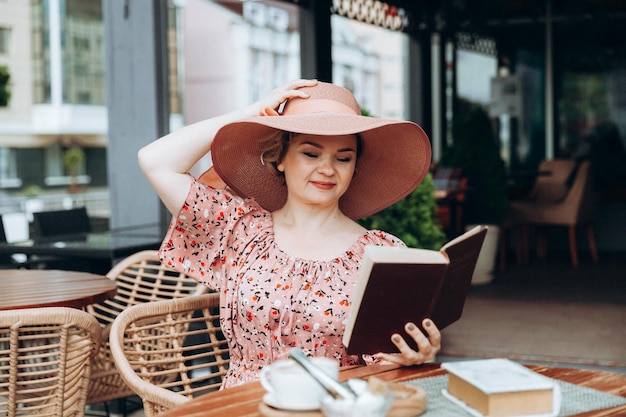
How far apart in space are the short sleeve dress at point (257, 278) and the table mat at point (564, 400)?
1.40 ft

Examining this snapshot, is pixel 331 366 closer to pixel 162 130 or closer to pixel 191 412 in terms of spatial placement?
pixel 191 412

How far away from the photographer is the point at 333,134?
1966 millimetres

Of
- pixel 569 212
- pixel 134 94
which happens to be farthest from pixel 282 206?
pixel 569 212

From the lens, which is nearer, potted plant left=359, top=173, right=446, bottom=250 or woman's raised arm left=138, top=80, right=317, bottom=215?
woman's raised arm left=138, top=80, right=317, bottom=215

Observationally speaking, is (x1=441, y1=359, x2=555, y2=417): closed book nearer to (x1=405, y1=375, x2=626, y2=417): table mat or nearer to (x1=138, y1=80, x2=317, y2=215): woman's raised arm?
(x1=405, y1=375, x2=626, y2=417): table mat

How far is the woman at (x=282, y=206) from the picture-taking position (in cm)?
198

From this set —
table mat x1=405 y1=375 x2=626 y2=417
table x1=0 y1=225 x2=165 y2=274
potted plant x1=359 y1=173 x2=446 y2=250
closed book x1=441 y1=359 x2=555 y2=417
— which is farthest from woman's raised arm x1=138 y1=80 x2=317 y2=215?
potted plant x1=359 y1=173 x2=446 y2=250

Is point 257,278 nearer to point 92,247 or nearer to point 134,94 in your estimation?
point 92,247

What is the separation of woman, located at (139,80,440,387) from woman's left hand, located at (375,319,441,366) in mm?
294

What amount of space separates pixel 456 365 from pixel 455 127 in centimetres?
636

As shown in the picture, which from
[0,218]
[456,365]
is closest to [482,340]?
[0,218]

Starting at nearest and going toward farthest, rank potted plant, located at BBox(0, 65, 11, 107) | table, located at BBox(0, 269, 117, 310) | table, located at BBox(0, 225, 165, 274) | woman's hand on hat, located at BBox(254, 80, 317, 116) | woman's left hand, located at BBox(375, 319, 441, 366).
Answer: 1. woman's left hand, located at BBox(375, 319, 441, 366)
2. woman's hand on hat, located at BBox(254, 80, 317, 116)
3. table, located at BBox(0, 269, 117, 310)
4. table, located at BBox(0, 225, 165, 274)
5. potted plant, located at BBox(0, 65, 11, 107)

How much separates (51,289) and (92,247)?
3.80ft

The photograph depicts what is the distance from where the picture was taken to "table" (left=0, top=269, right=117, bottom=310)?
2482 millimetres
